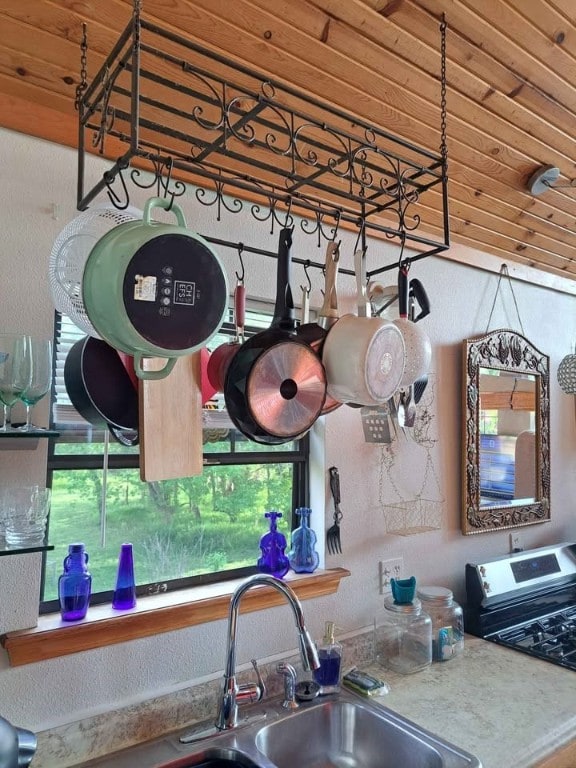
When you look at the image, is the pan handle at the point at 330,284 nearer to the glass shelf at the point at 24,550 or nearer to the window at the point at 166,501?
the window at the point at 166,501

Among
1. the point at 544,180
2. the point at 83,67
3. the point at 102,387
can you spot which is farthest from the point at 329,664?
the point at 544,180

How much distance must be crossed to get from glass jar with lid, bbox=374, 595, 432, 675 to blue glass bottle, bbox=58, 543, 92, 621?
92 centimetres

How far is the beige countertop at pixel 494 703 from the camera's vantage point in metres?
1.25

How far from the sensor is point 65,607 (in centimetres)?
122

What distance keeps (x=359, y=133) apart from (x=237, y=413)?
0.97 metres

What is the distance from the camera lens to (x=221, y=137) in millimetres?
936

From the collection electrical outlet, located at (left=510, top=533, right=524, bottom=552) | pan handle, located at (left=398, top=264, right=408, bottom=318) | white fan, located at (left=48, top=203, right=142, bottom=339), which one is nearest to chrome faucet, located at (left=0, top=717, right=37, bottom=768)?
white fan, located at (left=48, top=203, right=142, bottom=339)

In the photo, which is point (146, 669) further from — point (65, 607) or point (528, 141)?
point (528, 141)

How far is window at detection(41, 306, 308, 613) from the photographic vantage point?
4.32 ft

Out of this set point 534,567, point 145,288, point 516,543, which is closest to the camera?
point 145,288

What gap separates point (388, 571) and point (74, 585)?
102 cm

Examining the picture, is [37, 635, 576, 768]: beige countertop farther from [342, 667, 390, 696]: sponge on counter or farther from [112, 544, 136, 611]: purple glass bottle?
[112, 544, 136, 611]: purple glass bottle

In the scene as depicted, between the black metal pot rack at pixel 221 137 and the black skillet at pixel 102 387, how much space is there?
0.93 ft

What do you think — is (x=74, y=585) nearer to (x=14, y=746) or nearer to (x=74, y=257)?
(x=14, y=746)
